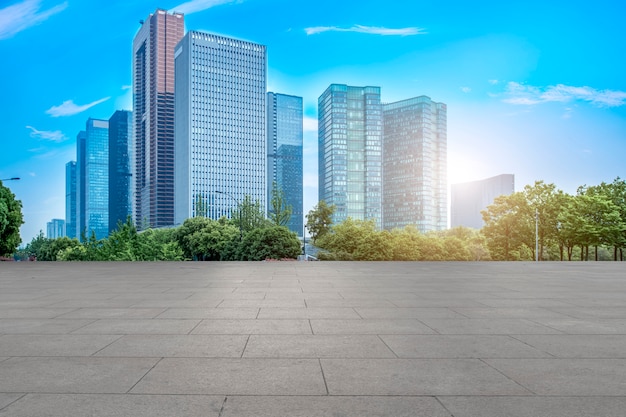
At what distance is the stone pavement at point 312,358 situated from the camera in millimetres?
4445

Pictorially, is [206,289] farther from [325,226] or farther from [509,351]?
[325,226]

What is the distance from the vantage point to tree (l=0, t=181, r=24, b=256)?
141 feet

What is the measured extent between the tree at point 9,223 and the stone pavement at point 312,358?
36.4m

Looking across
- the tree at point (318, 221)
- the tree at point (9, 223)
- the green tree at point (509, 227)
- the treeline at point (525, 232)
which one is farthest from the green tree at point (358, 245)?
the tree at point (9, 223)

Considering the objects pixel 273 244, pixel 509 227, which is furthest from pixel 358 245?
pixel 509 227

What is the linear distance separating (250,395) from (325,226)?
7626 cm

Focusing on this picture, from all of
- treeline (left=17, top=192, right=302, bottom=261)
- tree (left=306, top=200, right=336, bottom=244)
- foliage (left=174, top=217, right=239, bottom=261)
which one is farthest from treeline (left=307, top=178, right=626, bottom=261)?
foliage (left=174, top=217, right=239, bottom=261)

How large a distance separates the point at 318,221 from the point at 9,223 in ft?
150

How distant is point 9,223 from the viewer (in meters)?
44.2

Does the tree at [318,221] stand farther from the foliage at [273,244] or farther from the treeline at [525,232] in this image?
the foliage at [273,244]

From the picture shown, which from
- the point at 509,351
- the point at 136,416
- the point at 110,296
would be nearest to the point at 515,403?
the point at 509,351

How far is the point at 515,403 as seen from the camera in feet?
14.7

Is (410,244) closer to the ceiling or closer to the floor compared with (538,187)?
closer to the floor

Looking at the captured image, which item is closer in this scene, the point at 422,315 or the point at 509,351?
the point at 509,351
